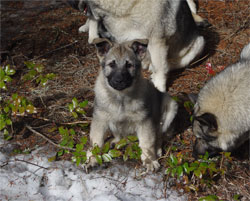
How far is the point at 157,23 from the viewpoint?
17.0ft

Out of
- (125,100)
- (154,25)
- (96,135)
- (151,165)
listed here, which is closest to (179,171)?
(151,165)

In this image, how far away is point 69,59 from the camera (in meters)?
6.21

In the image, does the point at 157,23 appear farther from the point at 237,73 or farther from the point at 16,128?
the point at 16,128

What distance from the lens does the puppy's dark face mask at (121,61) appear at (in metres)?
3.72

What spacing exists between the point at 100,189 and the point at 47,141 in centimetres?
113

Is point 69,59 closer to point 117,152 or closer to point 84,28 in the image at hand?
point 84,28

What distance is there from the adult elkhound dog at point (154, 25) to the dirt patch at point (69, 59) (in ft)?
1.32

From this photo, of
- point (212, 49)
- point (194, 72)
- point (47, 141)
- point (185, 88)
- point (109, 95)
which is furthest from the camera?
point (212, 49)

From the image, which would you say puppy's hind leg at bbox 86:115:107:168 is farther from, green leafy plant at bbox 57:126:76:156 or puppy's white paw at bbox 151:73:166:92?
puppy's white paw at bbox 151:73:166:92

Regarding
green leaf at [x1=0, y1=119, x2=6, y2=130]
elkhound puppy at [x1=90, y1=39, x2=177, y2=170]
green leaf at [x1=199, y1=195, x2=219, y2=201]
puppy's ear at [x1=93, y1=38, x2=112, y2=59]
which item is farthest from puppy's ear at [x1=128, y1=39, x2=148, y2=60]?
green leaf at [x1=0, y1=119, x2=6, y2=130]

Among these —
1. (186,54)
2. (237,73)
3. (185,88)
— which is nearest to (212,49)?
(186,54)

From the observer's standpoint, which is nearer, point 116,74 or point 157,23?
point 116,74

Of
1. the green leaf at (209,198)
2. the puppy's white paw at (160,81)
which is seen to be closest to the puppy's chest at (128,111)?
the green leaf at (209,198)

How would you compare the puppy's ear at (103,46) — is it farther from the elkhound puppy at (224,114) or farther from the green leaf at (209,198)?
the green leaf at (209,198)
